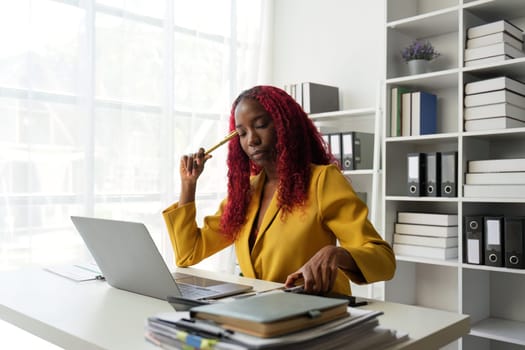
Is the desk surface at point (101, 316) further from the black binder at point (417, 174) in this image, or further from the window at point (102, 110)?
the black binder at point (417, 174)

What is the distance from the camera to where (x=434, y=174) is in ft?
8.81

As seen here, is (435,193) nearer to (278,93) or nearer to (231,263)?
(278,93)

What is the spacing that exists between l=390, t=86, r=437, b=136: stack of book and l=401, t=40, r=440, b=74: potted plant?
124 millimetres

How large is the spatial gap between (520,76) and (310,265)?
2.03m

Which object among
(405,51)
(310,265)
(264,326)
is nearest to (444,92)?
(405,51)

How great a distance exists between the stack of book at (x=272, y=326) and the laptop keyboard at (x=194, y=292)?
13.7 inches

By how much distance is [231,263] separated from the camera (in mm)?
3717

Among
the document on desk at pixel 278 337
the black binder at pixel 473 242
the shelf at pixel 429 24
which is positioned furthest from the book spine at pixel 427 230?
the document on desk at pixel 278 337

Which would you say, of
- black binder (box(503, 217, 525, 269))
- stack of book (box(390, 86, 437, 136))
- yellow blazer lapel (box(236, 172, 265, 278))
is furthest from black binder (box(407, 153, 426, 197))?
yellow blazer lapel (box(236, 172, 265, 278))

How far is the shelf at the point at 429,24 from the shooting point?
2684 mm

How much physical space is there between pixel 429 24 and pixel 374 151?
76 centimetres

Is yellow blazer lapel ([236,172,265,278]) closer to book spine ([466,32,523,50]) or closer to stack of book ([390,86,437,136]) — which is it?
stack of book ([390,86,437,136])

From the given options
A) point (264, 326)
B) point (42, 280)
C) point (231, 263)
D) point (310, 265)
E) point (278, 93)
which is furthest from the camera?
point (231, 263)

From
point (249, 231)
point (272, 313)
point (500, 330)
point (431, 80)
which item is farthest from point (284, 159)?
point (500, 330)
